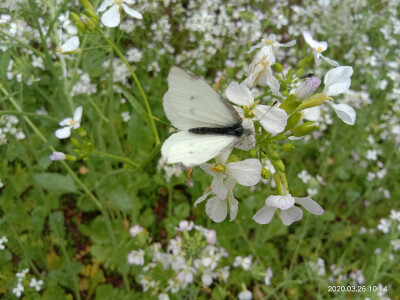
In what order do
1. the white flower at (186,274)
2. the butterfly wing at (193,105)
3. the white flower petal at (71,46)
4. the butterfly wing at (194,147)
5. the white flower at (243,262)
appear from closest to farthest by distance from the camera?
the butterfly wing at (194,147), the butterfly wing at (193,105), the white flower petal at (71,46), the white flower at (186,274), the white flower at (243,262)

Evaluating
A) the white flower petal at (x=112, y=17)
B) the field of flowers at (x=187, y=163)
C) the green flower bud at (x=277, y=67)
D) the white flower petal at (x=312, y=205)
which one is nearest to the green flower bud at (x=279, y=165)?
the field of flowers at (x=187, y=163)

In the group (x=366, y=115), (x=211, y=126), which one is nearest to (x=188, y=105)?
(x=211, y=126)

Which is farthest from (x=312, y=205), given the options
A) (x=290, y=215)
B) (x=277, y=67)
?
(x=277, y=67)

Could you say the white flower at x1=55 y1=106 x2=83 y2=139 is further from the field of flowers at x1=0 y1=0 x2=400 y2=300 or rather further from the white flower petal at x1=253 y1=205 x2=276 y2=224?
the white flower petal at x1=253 y1=205 x2=276 y2=224

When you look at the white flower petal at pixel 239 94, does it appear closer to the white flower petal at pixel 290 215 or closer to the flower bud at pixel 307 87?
the flower bud at pixel 307 87

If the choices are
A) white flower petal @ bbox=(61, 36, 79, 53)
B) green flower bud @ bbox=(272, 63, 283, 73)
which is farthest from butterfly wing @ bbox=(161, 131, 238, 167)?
white flower petal @ bbox=(61, 36, 79, 53)

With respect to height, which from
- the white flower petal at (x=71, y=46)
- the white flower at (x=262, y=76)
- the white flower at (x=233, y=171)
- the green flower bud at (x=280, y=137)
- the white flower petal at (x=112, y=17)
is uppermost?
the white flower petal at (x=112, y=17)

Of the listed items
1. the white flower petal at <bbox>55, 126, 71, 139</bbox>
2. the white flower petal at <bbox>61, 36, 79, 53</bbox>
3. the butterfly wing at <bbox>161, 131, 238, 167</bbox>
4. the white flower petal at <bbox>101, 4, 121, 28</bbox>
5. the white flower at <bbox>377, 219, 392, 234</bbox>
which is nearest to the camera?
the butterfly wing at <bbox>161, 131, 238, 167</bbox>
